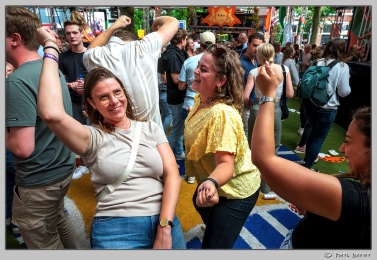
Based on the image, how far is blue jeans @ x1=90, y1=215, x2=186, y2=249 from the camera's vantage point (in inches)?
50.6

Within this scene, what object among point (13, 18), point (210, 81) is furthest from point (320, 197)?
point (13, 18)

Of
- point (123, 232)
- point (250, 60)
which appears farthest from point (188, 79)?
point (123, 232)

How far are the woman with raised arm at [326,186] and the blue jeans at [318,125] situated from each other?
2883 millimetres

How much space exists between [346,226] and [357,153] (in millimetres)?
281

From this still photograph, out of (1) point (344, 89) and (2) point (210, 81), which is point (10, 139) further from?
(1) point (344, 89)

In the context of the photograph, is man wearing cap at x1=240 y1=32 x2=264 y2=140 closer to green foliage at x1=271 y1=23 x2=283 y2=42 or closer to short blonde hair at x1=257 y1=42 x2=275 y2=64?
short blonde hair at x1=257 y1=42 x2=275 y2=64

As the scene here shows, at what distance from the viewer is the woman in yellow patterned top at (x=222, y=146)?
151 centimetres

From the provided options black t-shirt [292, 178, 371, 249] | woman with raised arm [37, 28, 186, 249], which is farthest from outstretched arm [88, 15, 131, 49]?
black t-shirt [292, 178, 371, 249]

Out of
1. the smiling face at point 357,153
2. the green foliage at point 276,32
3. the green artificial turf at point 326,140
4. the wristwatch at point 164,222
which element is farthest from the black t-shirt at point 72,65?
the green foliage at point 276,32

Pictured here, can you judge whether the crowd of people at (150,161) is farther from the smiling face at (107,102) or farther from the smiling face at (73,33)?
the smiling face at (73,33)

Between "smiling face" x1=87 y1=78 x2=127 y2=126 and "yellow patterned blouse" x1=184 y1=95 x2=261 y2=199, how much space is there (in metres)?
0.49

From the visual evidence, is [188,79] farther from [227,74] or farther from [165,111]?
[227,74]

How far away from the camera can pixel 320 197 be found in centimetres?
98
